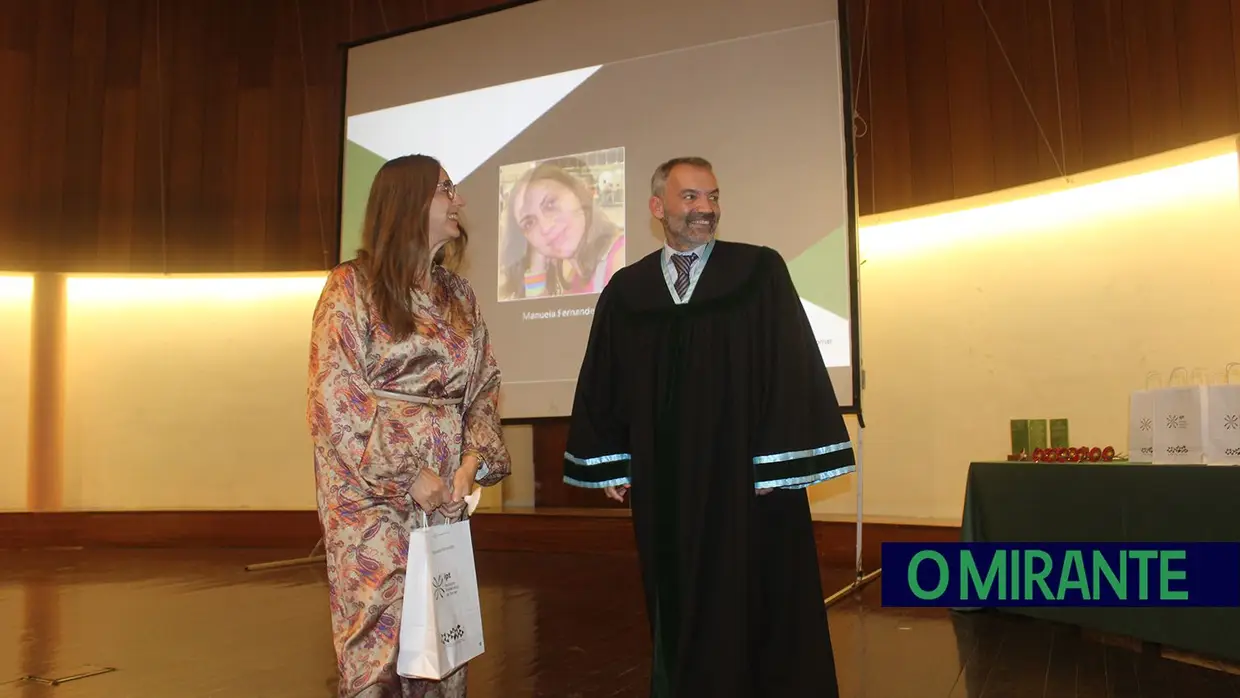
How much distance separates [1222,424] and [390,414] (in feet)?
8.26

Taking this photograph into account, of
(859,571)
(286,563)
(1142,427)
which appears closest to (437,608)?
(1142,427)

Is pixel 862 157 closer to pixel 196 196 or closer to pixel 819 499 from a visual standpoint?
pixel 819 499

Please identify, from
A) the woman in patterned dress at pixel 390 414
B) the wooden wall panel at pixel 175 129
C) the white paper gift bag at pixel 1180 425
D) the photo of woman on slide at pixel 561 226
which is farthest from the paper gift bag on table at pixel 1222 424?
the wooden wall panel at pixel 175 129

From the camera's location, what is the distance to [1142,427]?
10.2 feet

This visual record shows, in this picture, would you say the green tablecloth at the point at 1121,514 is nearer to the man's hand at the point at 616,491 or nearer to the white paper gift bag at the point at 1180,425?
the white paper gift bag at the point at 1180,425

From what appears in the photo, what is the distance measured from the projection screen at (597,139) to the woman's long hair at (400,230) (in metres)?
2.55

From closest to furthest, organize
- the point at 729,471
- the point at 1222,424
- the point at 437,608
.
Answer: the point at 437,608, the point at 729,471, the point at 1222,424

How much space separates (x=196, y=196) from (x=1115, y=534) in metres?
6.65

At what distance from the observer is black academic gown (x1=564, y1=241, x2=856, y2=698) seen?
2092 millimetres

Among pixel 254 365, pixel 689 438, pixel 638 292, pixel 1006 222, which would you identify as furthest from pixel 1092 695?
pixel 254 365

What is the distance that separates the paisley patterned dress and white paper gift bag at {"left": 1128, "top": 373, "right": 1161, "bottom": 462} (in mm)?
2405

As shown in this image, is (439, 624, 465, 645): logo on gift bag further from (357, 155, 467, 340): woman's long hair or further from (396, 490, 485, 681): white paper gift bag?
(357, 155, 467, 340): woman's long hair

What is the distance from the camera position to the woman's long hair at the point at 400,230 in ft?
6.15

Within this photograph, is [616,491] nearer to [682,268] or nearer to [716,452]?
[716,452]
